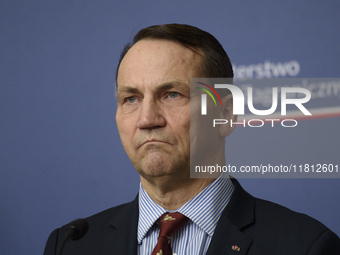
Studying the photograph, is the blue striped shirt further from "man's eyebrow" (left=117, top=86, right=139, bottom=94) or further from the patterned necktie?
Result: "man's eyebrow" (left=117, top=86, right=139, bottom=94)

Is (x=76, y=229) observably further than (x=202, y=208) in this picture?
No

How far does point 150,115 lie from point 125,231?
18.3 inches

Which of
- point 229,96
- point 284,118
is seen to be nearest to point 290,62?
point 284,118

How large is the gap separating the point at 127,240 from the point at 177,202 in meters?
0.23

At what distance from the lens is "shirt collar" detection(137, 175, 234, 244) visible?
1332 mm

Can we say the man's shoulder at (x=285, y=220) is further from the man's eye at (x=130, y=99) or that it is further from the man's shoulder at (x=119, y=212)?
the man's eye at (x=130, y=99)

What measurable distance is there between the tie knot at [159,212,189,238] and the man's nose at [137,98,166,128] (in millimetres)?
308

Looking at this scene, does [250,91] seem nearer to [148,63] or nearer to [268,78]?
[268,78]

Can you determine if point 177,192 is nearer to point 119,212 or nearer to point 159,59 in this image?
point 119,212

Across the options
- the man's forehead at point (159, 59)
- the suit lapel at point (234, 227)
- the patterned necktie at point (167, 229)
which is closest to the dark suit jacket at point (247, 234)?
the suit lapel at point (234, 227)

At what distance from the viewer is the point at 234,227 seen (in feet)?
4.29

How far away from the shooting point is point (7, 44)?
2842 millimetres

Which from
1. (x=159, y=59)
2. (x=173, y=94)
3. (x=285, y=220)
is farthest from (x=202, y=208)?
(x=159, y=59)

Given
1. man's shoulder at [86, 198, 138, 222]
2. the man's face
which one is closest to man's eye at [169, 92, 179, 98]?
the man's face
